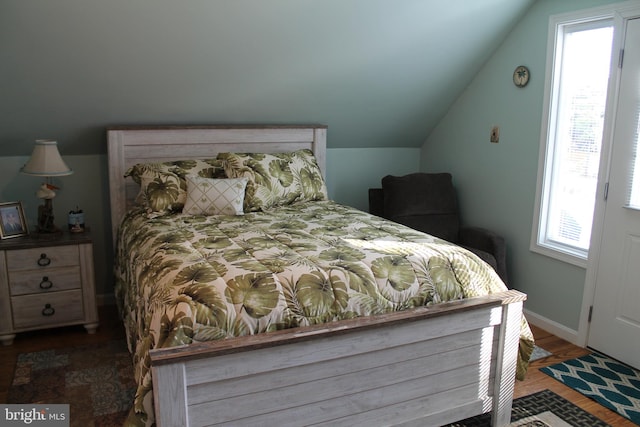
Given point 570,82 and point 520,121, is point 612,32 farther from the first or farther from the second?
point 520,121

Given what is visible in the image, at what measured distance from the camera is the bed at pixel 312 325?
1745mm

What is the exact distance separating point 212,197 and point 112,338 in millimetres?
1042

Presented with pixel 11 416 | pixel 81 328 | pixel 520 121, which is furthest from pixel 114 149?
pixel 520 121

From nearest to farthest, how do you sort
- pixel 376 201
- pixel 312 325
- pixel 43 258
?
1. pixel 312 325
2. pixel 43 258
3. pixel 376 201

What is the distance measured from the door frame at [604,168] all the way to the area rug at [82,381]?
256cm

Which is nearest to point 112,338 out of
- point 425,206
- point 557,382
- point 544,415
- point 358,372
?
point 358,372

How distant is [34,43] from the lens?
8.80 ft

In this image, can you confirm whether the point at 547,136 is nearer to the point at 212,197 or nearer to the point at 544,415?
the point at 544,415

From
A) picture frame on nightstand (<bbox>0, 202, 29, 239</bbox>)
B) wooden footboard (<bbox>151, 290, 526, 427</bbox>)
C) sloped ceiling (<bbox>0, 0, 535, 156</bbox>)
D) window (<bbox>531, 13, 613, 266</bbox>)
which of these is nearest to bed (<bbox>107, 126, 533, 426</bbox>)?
wooden footboard (<bbox>151, 290, 526, 427</bbox>)

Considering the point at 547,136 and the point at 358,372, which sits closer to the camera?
the point at 358,372

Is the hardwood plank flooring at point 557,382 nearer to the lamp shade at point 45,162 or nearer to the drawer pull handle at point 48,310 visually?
the drawer pull handle at point 48,310

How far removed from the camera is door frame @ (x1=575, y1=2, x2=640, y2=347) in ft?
9.05

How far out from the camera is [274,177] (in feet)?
10.9

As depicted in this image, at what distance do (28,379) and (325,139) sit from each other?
2459 millimetres
